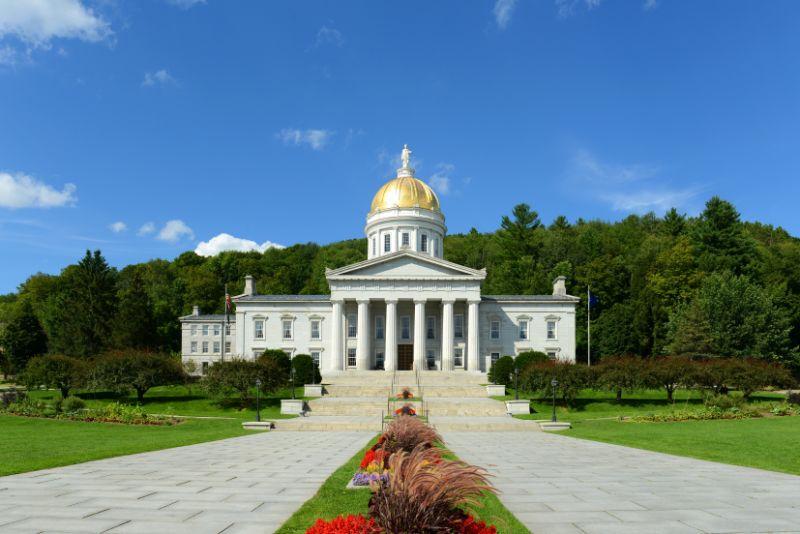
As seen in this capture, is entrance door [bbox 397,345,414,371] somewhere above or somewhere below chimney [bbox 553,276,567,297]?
below

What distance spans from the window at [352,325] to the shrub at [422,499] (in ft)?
182

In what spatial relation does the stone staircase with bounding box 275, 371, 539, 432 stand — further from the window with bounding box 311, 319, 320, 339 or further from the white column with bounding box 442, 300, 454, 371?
the window with bounding box 311, 319, 320, 339

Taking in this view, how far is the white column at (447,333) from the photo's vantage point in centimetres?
5606

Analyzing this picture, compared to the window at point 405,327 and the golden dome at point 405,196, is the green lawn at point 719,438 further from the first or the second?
the golden dome at point 405,196

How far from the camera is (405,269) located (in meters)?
57.2

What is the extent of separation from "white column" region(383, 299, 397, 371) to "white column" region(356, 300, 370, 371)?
6.86 ft

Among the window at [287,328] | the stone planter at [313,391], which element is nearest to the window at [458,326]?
the window at [287,328]

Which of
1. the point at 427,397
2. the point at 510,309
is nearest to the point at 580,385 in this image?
the point at 427,397

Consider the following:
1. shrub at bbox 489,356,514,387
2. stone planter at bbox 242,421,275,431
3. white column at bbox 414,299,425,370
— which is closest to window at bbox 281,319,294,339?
white column at bbox 414,299,425,370

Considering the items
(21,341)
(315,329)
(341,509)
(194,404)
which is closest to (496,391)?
(194,404)

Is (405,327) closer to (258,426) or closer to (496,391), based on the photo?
(496,391)

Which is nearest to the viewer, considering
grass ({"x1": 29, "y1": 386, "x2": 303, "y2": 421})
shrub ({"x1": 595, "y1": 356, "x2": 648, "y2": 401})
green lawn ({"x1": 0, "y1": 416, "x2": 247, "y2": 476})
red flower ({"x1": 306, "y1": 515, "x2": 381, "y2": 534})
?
red flower ({"x1": 306, "y1": 515, "x2": 381, "y2": 534})

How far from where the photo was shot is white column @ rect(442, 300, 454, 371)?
2207 inches

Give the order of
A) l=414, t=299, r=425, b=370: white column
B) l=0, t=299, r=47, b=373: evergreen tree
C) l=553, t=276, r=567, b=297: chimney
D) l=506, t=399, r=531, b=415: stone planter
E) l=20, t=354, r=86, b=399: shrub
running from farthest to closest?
l=0, t=299, r=47, b=373: evergreen tree < l=553, t=276, r=567, b=297: chimney < l=414, t=299, r=425, b=370: white column < l=20, t=354, r=86, b=399: shrub < l=506, t=399, r=531, b=415: stone planter
